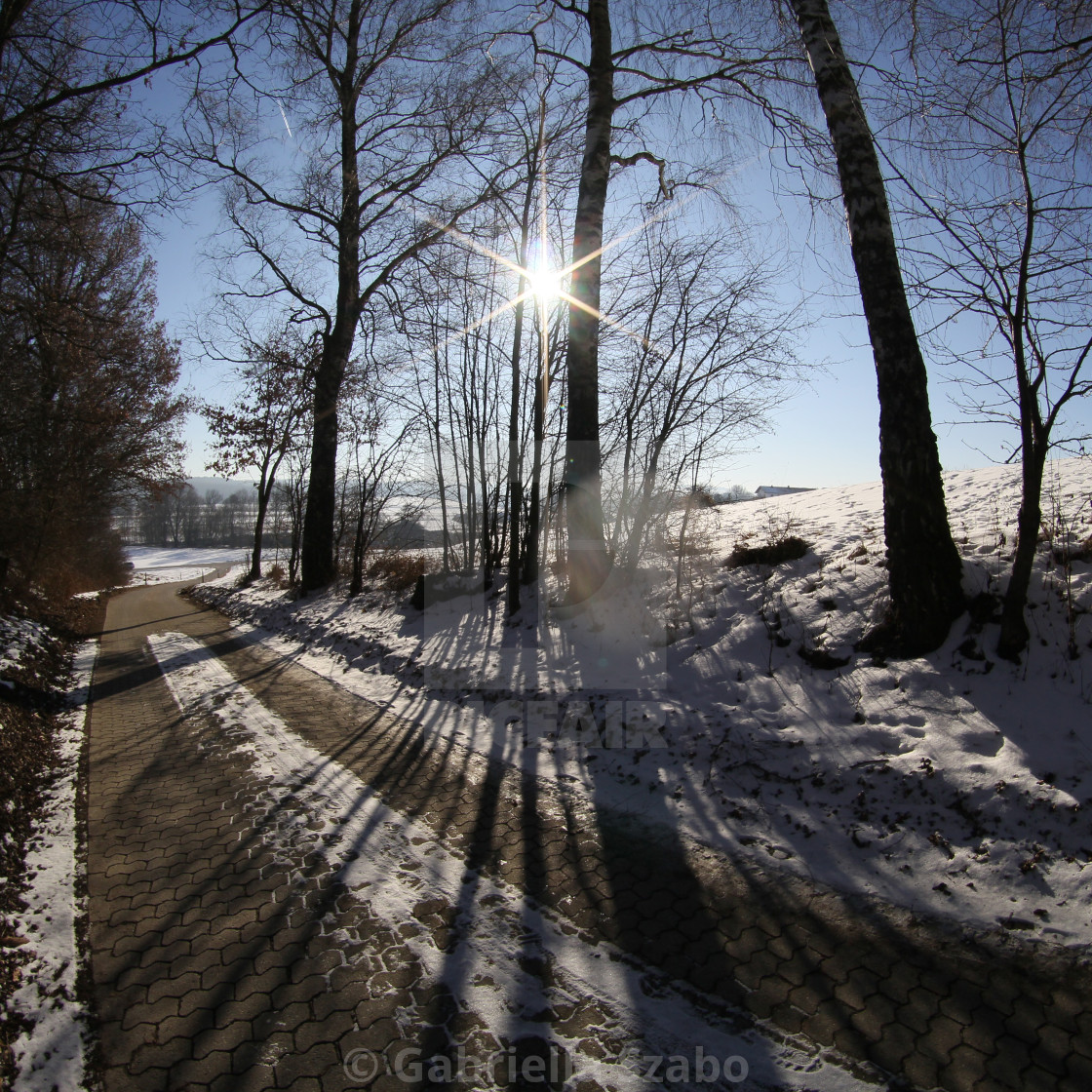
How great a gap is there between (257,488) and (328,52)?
50.7ft

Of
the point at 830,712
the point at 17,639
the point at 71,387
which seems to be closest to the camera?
the point at 830,712

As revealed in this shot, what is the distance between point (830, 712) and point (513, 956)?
2.83 metres

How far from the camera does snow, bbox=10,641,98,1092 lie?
2.18m

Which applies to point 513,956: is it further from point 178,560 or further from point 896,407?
point 178,560

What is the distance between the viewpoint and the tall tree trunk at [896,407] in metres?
4.62

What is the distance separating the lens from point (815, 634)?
5184mm

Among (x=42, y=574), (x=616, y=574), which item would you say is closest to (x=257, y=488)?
(x=42, y=574)

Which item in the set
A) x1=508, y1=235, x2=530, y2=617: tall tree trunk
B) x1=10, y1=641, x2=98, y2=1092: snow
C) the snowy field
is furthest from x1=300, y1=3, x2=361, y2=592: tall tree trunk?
the snowy field

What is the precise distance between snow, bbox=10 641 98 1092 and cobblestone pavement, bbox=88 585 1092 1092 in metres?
0.10

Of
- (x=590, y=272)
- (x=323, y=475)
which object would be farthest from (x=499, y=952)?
(x=323, y=475)

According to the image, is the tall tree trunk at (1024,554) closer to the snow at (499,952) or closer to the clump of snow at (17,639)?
the snow at (499,952)

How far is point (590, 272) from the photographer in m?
7.53

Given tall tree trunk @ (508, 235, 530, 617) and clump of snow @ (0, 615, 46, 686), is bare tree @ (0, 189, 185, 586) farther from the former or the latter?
tall tree trunk @ (508, 235, 530, 617)

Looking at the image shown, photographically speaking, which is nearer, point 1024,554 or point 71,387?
point 1024,554
